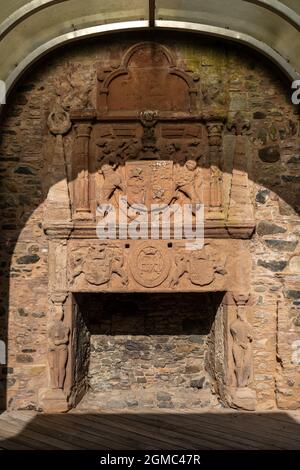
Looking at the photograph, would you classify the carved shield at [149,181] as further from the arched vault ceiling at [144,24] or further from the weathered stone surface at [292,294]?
the weathered stone surface at [292,294]

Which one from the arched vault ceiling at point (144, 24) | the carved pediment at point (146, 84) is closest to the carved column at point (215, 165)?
the carved pediment at point (146, 84)

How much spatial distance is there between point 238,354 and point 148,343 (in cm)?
140

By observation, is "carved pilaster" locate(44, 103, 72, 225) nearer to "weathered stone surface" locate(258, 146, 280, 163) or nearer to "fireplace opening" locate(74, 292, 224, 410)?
"fireplace opening" locate(74, 292, 224, 410)

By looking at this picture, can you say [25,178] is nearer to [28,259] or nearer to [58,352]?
[28,259]

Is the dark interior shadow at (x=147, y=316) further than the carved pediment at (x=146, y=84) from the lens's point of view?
Yes

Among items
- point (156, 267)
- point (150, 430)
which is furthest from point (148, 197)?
point (150, 430)

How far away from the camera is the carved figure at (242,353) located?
17.7 feet

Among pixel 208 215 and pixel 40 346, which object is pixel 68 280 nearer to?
pixel 40 346

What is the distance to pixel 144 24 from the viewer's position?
5.43 metres

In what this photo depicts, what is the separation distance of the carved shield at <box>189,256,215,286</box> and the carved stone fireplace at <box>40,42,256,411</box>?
1 cm

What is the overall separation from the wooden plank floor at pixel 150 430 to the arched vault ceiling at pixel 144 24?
3.90 metres

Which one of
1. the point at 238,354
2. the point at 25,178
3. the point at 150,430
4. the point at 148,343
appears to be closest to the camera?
the point at 150,430
